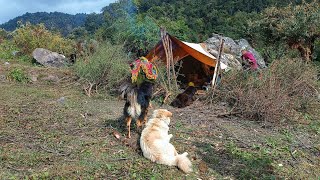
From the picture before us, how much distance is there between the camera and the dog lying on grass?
4.02 m

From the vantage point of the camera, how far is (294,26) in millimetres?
12547

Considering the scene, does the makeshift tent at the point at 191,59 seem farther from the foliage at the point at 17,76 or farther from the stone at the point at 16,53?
the stone at the point at 16,53

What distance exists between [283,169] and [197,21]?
24989mm

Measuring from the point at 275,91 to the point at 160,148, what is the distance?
3494 mm

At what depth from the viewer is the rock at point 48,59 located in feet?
39.2

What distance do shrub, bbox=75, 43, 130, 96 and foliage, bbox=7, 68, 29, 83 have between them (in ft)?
4.73

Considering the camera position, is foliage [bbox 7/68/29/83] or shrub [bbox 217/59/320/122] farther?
foliage [bbox 7/68/29/83]

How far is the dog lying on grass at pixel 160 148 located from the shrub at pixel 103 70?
14.2ft

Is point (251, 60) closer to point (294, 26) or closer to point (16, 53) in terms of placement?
point (294, 26)

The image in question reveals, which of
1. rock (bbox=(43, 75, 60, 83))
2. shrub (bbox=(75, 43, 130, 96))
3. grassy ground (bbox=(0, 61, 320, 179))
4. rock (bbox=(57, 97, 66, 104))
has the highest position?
shrub (bbox=(75, 43, 130, 96))

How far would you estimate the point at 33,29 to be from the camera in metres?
15.3

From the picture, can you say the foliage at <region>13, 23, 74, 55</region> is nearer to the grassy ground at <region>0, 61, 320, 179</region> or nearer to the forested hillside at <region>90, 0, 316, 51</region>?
the forested hillside at <region>90, 0, 316, 51</region>

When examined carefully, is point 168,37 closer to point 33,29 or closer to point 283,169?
point 283,169

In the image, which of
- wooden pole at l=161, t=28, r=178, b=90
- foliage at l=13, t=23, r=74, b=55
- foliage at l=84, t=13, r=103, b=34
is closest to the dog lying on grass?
wooden pole at l=161, t=28, r=178, b=90
